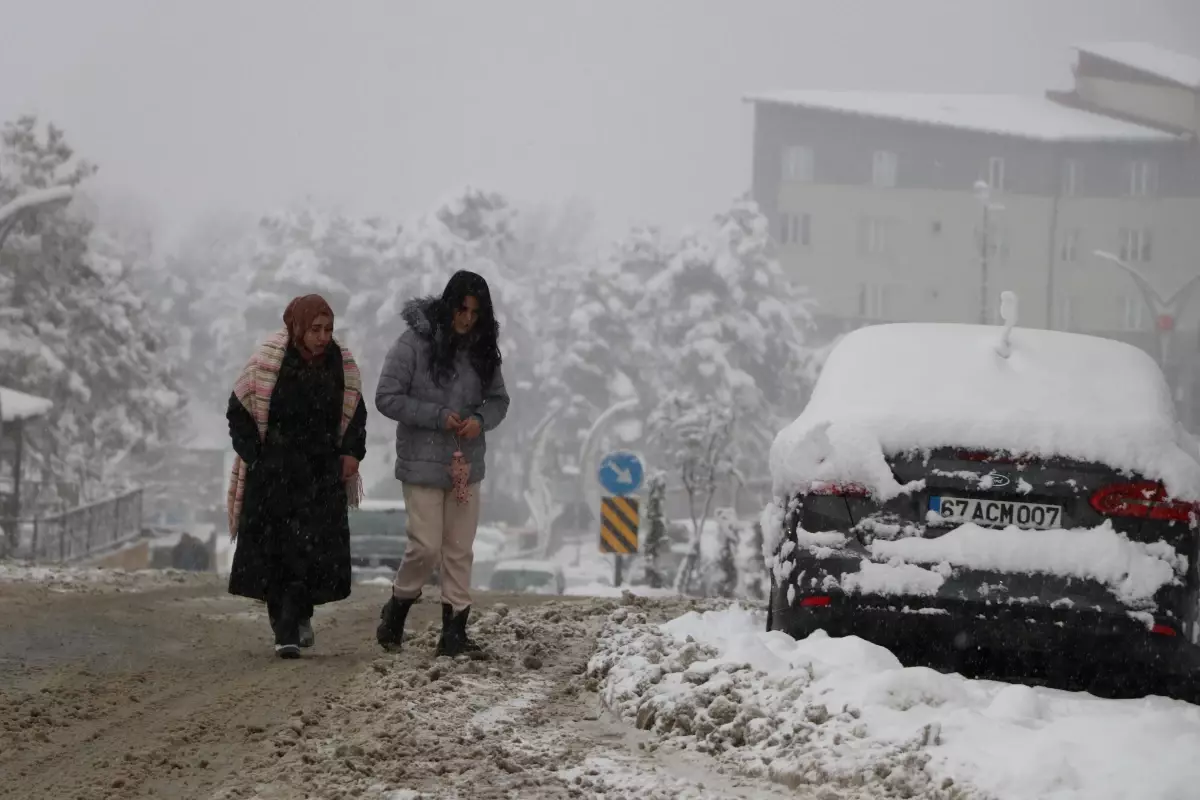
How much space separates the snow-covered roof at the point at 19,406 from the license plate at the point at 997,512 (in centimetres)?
2528

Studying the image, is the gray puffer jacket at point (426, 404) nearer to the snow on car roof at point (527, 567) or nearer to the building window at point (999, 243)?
the snow on car roof at point (527, 567)

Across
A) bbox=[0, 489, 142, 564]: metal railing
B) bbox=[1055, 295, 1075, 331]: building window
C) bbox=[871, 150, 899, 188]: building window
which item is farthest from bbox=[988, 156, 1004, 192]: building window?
bbox=[0, 489, 142, 564]: metal railing

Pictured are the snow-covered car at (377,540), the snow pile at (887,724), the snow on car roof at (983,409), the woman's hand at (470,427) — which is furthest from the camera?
the snow-covered car at (377,540)

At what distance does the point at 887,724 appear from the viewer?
595 centimetres

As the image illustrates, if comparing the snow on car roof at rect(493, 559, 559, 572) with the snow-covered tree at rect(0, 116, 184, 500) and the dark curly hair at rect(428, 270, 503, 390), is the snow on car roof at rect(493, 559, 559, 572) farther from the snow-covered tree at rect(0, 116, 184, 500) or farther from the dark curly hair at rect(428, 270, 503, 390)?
the dark curly hair at rect(428, 270, 503, 390)

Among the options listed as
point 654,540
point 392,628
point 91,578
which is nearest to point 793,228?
point 654,540

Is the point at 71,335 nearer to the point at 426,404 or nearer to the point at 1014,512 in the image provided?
the point at 426,404

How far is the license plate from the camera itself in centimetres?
686

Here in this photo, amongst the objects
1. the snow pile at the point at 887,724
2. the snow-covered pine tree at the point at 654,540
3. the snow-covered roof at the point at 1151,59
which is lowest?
the snow-covered pine tree at the point at 654,540

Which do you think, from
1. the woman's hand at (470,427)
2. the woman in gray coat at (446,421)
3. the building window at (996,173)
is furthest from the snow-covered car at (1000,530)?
the building window at (996,173)

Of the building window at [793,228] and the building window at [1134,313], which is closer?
the building window at [1134,313]

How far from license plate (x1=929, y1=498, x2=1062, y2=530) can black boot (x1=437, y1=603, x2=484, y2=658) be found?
248 cm

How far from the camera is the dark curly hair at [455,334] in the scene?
8.33m

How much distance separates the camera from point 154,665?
333 inches
